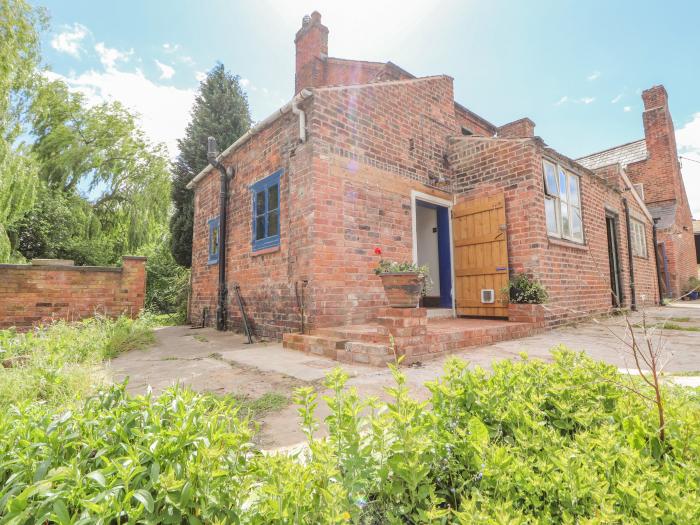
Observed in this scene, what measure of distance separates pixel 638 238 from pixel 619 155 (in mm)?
9509

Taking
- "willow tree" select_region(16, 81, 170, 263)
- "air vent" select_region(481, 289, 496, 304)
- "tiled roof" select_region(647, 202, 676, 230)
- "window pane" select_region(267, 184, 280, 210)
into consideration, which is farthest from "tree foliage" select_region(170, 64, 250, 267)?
"tiled roof" select_region(647, 202, 676, 230)

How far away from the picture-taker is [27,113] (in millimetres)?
12008

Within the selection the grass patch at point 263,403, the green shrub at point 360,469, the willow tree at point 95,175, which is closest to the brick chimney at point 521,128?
the grass patch at point 263,403

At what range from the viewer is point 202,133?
12898 mm

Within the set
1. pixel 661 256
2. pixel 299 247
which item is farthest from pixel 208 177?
pixel 661 256

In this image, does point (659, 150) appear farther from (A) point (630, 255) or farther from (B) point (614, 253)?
(B) point (614, 253)

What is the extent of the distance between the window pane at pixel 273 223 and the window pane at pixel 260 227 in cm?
22

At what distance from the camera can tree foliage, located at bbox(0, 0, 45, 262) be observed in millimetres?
7502

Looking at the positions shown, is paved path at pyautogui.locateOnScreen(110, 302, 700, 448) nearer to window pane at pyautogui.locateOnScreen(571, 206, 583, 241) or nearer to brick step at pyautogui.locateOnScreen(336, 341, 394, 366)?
brick step at pyautogui.locateOnScreen(336, 341, 394, 366)

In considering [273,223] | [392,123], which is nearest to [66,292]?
[273,223]

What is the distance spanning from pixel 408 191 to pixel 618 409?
5355 millimetres

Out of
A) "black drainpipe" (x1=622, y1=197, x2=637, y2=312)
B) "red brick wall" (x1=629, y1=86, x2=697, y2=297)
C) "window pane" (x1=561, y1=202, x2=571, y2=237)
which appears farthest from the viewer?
"red brick wall" (x1=629, y1=86, x2=697, y2=297)

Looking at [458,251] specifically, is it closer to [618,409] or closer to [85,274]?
[618,409]

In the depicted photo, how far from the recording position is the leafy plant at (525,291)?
229 inches
